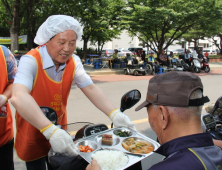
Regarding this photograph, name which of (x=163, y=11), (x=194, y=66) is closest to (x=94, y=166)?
(x=163, y=11)

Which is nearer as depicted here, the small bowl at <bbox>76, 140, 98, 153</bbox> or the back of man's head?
the back of man's head

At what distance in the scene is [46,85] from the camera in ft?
6.21

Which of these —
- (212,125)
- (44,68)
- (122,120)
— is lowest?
(212,125)

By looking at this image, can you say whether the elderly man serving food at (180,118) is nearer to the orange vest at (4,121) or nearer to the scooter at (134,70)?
the orange vest at (4,121)

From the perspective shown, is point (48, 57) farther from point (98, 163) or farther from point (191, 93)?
point (191, 93)

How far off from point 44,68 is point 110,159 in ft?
3.22

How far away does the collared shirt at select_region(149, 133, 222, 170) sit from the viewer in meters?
0.99

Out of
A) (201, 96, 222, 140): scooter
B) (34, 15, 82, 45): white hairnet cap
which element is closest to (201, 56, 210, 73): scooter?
(201, 96, 222, 140): scooter

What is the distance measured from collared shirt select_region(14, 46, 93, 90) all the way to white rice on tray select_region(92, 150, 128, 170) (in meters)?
0.79

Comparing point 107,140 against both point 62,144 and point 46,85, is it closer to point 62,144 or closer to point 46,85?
point 62,144

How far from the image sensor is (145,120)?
507cm

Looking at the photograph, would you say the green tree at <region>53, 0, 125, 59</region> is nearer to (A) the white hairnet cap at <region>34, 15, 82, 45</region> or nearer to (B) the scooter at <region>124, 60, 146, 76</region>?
(B) the scooter at <region>124, 60, 146, 76</region>

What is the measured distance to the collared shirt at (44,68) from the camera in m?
1.71

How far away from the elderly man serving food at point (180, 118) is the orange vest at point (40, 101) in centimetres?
89
